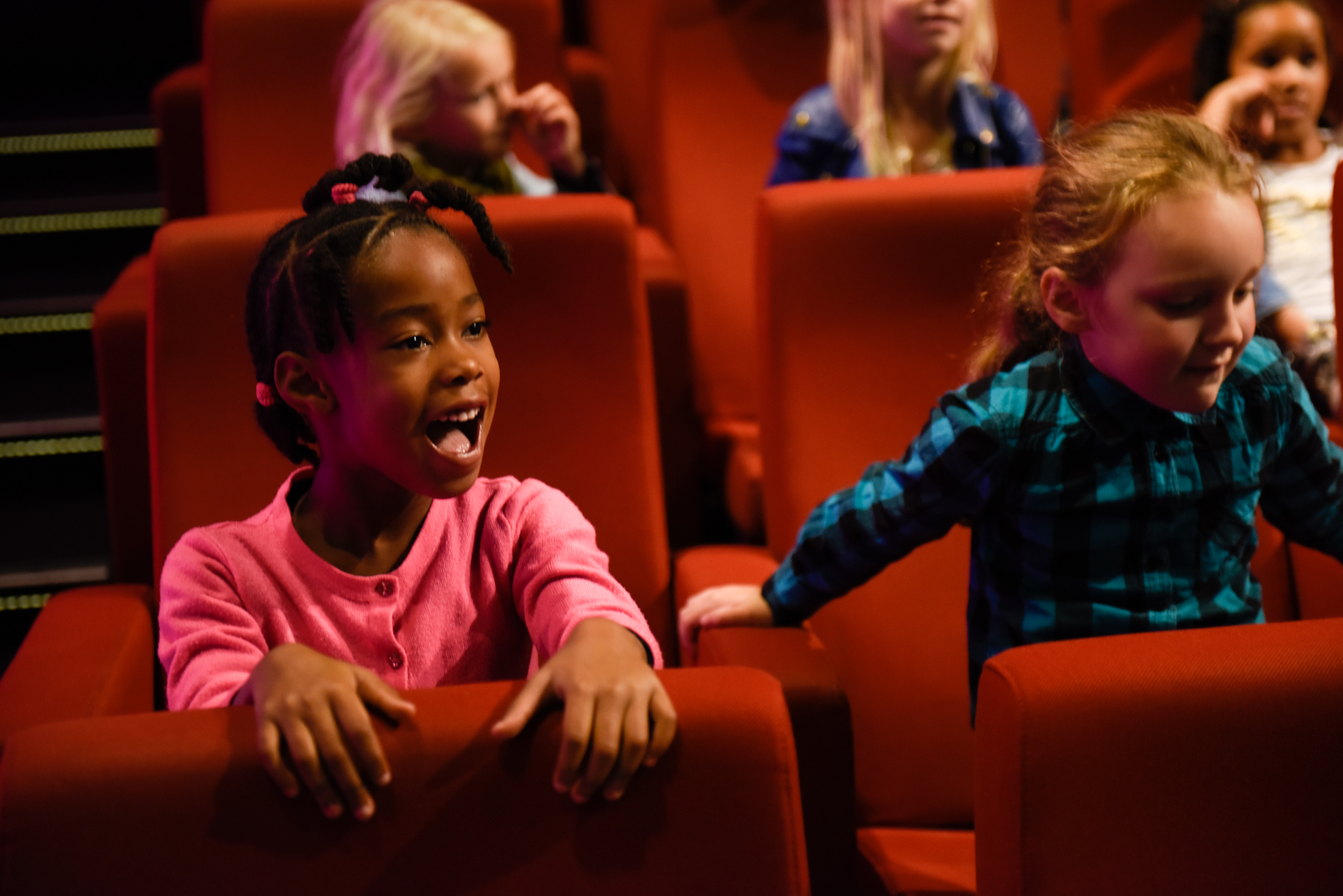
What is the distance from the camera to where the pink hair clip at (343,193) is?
612 mm

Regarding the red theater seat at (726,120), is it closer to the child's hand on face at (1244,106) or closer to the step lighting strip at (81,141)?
the child's hand on face at (1244,106)

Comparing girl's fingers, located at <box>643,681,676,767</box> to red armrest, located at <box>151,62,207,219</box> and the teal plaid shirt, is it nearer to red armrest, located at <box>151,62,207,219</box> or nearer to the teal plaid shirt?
the teal plaid shirt

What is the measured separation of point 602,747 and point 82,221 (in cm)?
138

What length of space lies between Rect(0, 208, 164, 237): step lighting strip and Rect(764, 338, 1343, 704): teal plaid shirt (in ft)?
3.85

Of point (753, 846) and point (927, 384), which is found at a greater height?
point (927, 384)

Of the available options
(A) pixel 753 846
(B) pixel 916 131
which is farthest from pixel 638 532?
(B) pixel 916 131

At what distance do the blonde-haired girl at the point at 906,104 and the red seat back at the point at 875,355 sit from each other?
36 cm

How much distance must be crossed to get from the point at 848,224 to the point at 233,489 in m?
0.41

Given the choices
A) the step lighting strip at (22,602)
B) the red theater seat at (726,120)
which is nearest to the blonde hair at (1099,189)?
the red theater seat at (726,120)

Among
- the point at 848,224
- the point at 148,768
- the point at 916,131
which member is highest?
the point at 916,131

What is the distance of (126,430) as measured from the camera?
87 cm

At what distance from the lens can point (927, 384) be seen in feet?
2.76

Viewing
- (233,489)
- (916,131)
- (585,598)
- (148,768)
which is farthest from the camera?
(916,131)

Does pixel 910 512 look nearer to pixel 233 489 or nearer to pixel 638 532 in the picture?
pixel 638 532
